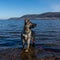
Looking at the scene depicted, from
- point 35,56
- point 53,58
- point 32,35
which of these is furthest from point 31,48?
point 53,58

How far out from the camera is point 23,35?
1495 cm

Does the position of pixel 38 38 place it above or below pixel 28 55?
below

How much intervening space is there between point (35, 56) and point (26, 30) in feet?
6.38

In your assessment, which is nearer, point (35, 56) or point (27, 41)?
point (35, 56)

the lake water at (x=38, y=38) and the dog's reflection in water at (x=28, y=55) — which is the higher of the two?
the dog's reflection in water at (x=28, y=55)

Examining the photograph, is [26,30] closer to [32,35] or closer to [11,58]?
[32,35]

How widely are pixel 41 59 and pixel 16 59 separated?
1534 mm

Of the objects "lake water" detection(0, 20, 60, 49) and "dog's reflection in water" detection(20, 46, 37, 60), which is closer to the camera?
"dog's reflection in water" detection(20, 46, 37, 60)

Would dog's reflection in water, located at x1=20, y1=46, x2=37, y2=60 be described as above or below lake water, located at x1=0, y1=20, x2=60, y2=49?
above

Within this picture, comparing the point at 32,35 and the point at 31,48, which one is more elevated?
the point at 32,35

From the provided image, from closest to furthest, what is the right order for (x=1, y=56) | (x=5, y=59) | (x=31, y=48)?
1. (x=5, y=59)
2. (x=1, y=56)
3. (x=31, y=48)

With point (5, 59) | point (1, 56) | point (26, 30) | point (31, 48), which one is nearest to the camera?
point (5, 59)

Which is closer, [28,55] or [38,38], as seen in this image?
[28,55]

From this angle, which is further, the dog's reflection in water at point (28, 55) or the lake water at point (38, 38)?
the lake water at point (38, 38)
